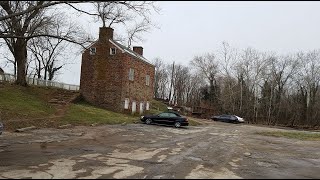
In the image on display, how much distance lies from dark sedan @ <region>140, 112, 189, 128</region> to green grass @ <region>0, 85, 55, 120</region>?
868cm

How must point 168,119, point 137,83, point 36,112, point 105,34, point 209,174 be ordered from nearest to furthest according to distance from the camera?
1. point 209,174
2. point 36,112
3. point 168,119
4. point 105,34
5. point 137,83

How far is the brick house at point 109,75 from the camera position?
1671 inches

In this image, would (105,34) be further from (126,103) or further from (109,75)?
(126,103)

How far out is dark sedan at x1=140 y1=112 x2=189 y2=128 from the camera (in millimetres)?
36094

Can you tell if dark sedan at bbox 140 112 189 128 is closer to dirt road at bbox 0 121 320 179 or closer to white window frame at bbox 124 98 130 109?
white window frame at bbox 124 98 130 109

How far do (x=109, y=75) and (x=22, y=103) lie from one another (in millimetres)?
11843

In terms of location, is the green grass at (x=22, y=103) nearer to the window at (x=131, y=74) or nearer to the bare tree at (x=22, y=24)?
the bare tree at (x=22, y=24)

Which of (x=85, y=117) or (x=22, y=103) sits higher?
(x=22, y=103)

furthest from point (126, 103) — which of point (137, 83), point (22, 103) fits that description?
point (22, 103)

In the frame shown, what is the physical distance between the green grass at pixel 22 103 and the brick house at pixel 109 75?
17.8 feet

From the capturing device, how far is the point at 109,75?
42.8 m

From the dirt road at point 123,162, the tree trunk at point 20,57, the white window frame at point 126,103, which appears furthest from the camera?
the white window frame at point 126,103

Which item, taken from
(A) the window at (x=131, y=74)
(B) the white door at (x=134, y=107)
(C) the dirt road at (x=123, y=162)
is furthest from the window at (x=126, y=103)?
(C) the dirt road at (x=123, y=162)

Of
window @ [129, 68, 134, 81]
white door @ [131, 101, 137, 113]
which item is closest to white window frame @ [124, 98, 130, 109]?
white door @ [131, 101, 137, 113]
